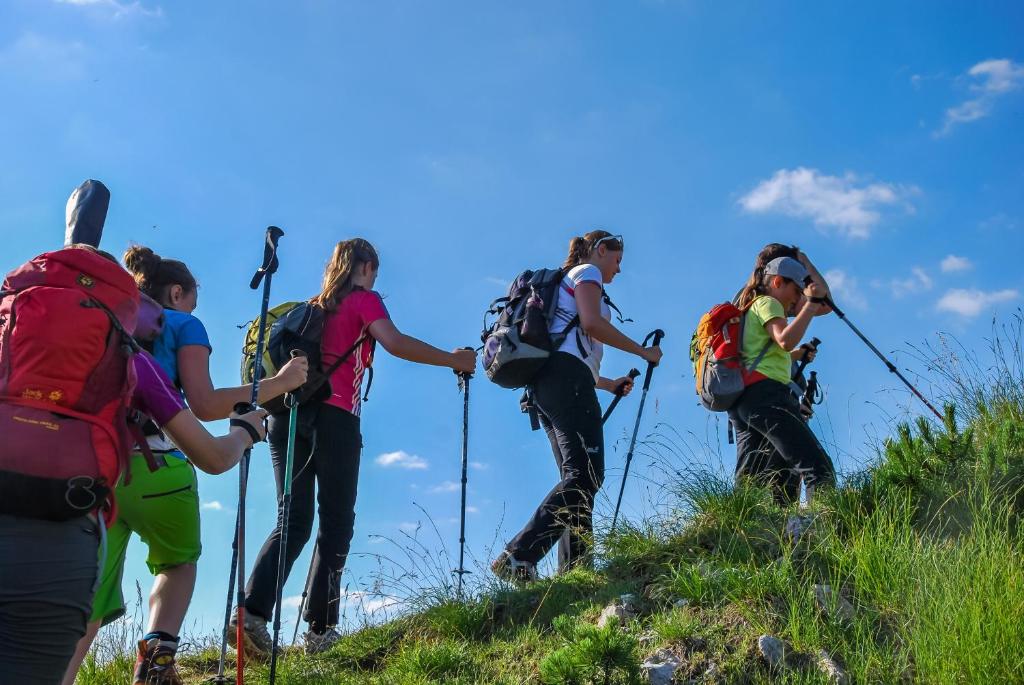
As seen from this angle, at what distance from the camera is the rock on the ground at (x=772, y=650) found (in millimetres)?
5207

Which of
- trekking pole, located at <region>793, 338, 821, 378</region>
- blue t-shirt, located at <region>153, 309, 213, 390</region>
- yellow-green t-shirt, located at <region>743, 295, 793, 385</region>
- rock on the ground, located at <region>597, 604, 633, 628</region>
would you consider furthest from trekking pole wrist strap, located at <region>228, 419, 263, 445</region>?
trekking pole, located at <region>793, 338, 821, 378</region>

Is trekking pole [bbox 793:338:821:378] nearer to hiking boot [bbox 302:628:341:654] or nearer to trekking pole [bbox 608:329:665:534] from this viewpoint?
trekking pole [bbox 608:329:665:534]

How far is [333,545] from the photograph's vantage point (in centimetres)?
666

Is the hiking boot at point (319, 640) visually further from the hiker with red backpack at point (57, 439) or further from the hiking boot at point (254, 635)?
the hiker with red backpack at point (57, 439)

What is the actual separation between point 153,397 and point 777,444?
473 cm

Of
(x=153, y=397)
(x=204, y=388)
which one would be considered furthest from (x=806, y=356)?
(x=153, y=397)

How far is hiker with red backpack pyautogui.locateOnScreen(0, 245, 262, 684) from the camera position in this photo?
3.24m

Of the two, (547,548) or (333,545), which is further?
(547,548)

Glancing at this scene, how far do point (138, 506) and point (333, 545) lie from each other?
75.7 inches

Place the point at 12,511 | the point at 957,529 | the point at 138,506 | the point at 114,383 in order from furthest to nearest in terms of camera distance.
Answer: the point at 957,529
the point at 138,506
the point at 114,383
the point at 12,511

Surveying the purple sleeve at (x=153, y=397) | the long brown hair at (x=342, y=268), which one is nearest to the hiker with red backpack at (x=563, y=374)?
the long brown hair at (x=342, y=268)

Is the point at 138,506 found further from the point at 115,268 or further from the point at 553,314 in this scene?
the point at 553,314

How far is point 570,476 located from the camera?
23.3 feet

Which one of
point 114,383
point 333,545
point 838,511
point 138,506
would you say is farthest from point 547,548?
point 114,383
